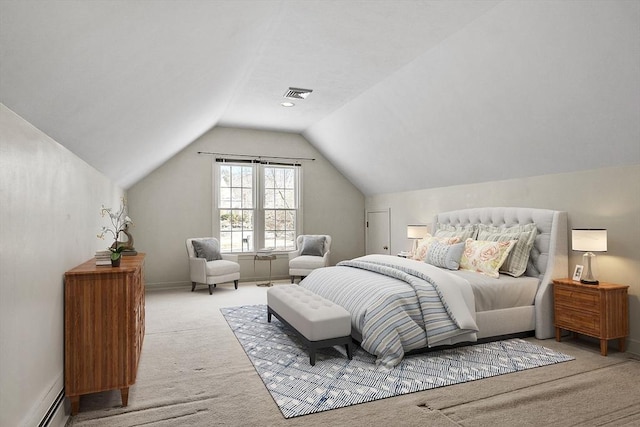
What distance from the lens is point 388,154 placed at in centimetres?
621

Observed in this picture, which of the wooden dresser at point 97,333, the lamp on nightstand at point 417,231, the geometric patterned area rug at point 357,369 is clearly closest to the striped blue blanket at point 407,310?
the geometric patterned area rug at point 357,369

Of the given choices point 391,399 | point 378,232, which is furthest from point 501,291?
point 378,232

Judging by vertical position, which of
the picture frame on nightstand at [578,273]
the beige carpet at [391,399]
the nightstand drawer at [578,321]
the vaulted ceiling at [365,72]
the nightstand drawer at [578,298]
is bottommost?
the beige carpet at [391,399]

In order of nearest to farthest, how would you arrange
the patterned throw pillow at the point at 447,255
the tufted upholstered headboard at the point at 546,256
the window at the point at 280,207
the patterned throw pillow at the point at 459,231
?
the tufted upholstered headboard at the point at 546,256 → the patterned throw pillow at the point at 447,255 → the patterned throw pillow at the point at 459,231 → the window at the point at 280,207

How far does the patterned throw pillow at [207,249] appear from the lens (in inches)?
248

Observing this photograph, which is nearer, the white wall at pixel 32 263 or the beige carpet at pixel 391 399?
the white wall at pixel 32 263

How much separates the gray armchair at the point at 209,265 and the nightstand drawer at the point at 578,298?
451 centimetres

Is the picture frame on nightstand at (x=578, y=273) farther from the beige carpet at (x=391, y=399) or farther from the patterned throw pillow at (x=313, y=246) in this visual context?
the patterned throw pillow at (x=313, y=246)

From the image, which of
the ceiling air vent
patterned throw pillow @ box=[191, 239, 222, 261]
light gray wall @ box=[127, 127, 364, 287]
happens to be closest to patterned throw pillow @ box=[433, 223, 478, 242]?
the ceiling air vent

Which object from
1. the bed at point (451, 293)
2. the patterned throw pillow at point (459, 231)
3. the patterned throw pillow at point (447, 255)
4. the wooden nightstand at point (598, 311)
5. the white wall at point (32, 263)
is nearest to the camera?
the white wall at point (32, 263)

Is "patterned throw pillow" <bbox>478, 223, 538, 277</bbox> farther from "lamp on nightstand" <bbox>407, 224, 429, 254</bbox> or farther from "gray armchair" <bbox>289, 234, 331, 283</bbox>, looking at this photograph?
"gray armchair" <bbox>289, 234, 331, 283</bbox>

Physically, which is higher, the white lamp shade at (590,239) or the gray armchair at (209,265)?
the white lamp shade at (590,239)

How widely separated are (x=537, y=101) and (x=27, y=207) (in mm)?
4012

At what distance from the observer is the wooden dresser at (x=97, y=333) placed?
242 centimetres
